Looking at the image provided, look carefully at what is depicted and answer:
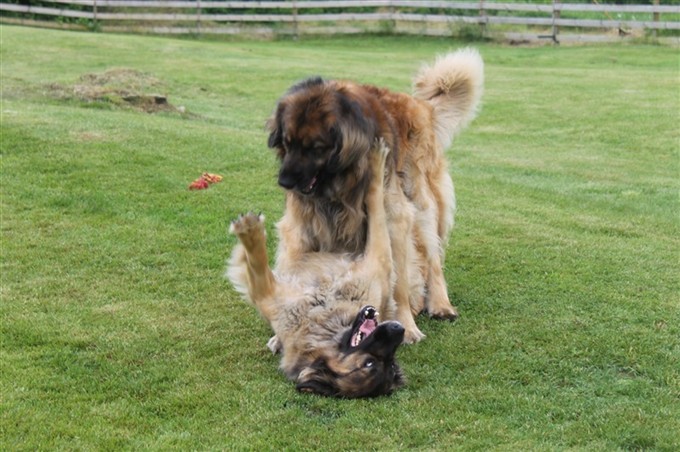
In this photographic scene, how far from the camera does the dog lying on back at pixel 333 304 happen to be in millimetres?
4445

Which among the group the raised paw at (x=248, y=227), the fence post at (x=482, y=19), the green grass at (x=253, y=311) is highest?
the fence post at (x=482, y=19)

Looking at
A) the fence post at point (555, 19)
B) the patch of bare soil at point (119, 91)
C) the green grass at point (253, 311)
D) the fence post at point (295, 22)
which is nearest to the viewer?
the green grass at point (253, 311)

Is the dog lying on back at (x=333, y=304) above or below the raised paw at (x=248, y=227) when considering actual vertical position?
below

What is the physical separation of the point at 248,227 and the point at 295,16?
2427 centimetres

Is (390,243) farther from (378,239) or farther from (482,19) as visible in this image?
(482,19)

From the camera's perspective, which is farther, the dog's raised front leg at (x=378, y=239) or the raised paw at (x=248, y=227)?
the dog's raised front leg at (x=378, y=239)

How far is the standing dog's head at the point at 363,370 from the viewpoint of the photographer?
14.4 feet

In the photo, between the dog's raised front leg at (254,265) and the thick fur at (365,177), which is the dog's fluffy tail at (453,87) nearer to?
the thick fur at (365,177)

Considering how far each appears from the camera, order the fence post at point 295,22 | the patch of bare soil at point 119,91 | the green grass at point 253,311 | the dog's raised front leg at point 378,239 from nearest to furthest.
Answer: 1. the green grass at point 253,311
2. the dog's raised front leg at point 378,239
3. the patch of bare soil at point 119,91
4. the fence post at point 295,22

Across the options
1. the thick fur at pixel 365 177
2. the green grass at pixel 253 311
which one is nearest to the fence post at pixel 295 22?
the green grass at pixel 253 311

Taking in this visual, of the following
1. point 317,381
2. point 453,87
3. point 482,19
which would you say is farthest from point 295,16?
point 317,381

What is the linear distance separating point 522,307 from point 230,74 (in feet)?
46.2

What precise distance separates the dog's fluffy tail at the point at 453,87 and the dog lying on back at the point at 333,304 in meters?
1.47

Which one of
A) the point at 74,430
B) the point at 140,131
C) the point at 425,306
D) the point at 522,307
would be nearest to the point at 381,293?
the point at 425,306
